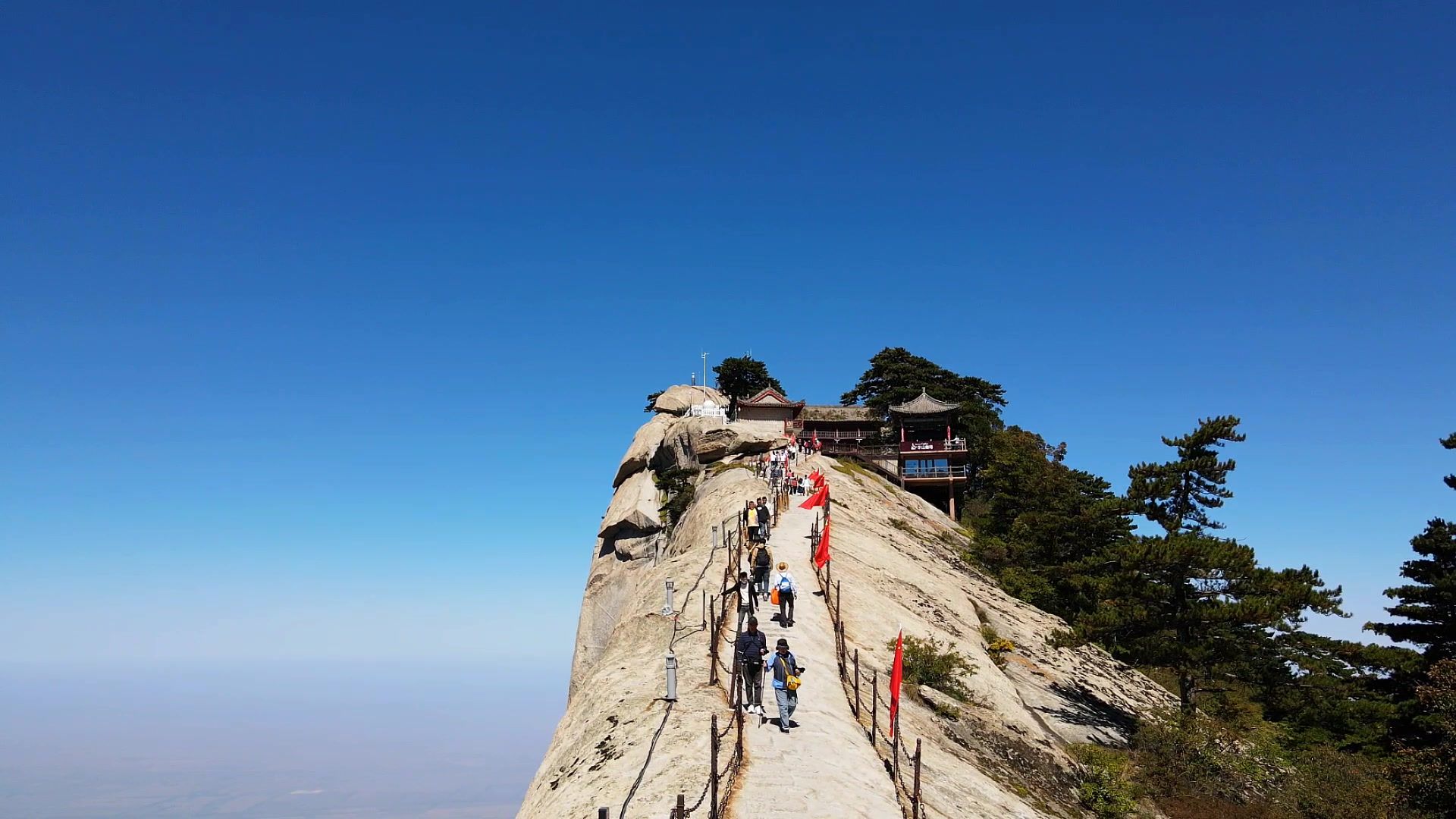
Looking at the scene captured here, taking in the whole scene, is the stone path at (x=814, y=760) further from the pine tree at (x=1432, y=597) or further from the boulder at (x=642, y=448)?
the boulder at (x=642, y=448)

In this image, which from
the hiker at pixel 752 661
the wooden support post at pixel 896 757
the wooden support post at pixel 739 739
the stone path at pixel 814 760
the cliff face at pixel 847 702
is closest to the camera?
the stone path at pixel 814 760

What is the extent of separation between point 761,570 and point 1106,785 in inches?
444

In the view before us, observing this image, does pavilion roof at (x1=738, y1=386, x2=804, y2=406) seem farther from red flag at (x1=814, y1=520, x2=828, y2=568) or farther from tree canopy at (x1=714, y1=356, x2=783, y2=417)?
red flag at (x1=814, y1=520, x2=828, y2=568)

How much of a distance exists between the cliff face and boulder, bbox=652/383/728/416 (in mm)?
35395

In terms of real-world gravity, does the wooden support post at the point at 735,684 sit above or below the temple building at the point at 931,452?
below

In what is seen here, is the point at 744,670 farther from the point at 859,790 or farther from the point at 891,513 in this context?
the point at 891,513

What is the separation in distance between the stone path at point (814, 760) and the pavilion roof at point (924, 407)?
53.8m

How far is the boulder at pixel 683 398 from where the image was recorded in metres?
89.1

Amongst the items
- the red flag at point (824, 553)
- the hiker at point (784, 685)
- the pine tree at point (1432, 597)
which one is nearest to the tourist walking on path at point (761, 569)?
the red flag at point (824, 553)

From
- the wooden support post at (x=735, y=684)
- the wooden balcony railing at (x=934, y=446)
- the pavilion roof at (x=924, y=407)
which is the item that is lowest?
the wooden support post at (x=735, y=684)

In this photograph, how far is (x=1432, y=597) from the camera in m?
36.3

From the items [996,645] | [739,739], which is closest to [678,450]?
[996,645]

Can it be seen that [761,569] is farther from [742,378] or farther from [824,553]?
[742,378]

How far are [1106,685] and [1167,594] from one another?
315 inches
